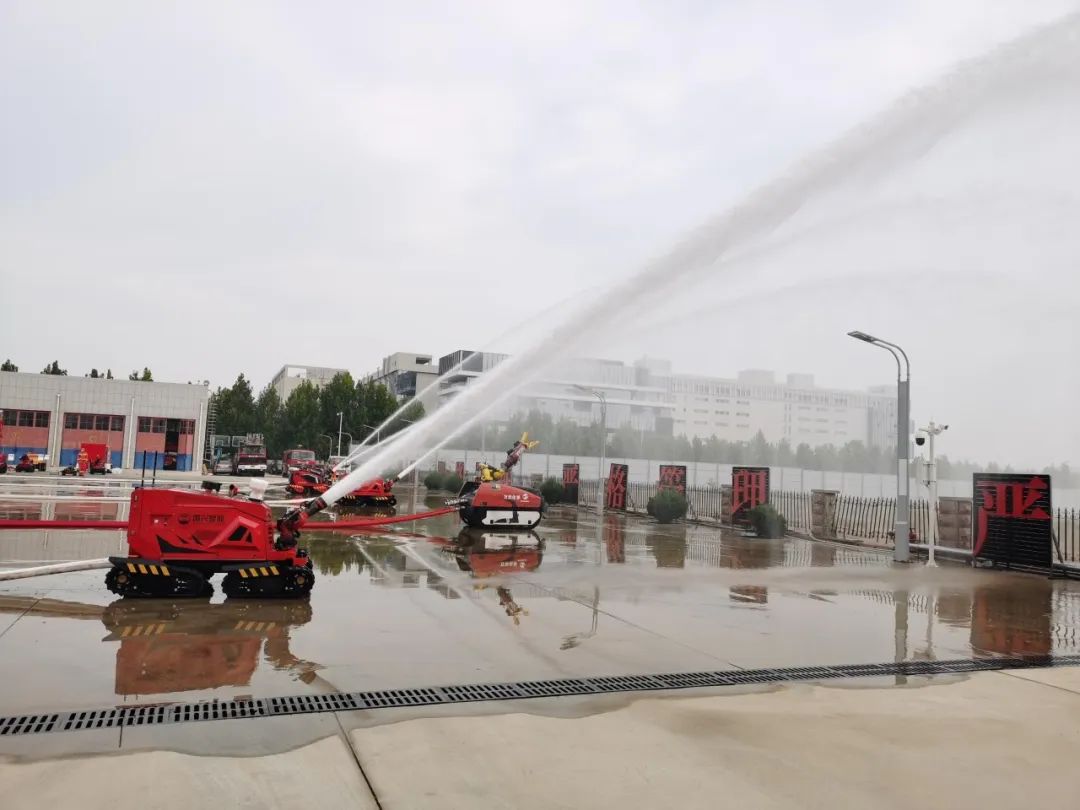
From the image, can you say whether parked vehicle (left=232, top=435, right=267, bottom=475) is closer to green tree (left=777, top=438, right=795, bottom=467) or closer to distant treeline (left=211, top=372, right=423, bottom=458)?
distant treeline (left=211, top=372, right=423, bottom=458)

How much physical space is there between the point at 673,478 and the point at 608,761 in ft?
80.7

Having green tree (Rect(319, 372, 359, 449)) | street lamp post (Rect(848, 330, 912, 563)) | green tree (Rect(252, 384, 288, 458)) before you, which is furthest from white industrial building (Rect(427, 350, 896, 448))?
green tree (Rect(252, 384, 288, 458))

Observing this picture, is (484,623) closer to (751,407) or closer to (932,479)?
(932,479)

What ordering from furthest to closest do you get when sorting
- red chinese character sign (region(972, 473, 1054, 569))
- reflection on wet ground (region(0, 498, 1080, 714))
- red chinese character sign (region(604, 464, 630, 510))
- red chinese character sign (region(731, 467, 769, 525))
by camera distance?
red chinese character sign (region(604, 464, 630, 510)) → red chinese character sign (region(731, 467, 769, 525)) → red chinese character sign (region(972, 473, 1054, 569)) → reflection on wet ground (region(0, 498, 1080, 714))

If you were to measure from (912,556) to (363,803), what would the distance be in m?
17.2

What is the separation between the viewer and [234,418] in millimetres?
80312

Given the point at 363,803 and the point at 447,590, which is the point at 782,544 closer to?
the point at 447,590

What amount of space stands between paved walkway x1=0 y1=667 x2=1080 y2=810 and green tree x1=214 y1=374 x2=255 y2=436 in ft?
263

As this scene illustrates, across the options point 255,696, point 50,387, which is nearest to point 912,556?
point 255,696

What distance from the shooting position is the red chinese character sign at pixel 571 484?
33.7m

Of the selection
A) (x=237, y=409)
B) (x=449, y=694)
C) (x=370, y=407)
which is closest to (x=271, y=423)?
(x=237, y=409)

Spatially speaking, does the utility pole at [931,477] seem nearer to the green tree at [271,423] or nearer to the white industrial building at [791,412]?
the white industrial building at [791,412]

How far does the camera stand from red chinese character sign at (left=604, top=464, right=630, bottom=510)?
3066 cm

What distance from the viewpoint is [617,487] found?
102ft
